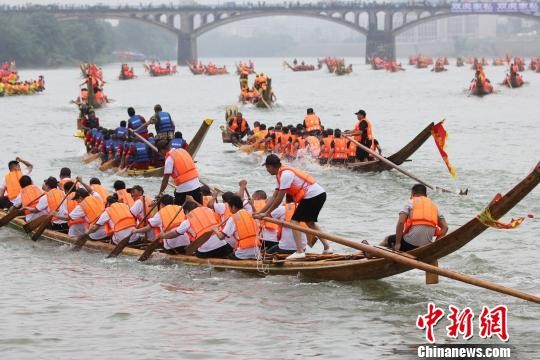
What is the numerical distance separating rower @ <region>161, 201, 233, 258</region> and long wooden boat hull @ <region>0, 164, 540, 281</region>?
0.16m

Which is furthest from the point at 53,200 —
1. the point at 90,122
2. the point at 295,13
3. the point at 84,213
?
the point at 295,13

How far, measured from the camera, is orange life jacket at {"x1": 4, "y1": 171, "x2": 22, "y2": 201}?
17.7m

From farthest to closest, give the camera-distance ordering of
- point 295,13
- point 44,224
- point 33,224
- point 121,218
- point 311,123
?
point 295,13 < point 311,123 < point 33,224 < point 44,224 < point 121,218

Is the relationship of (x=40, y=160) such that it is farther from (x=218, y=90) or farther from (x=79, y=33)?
(x=79, y=33)

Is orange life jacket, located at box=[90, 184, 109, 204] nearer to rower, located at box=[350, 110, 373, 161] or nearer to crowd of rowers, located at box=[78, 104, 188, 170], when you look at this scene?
crowd of rowers, located at box=[78, 104, 188, 170]

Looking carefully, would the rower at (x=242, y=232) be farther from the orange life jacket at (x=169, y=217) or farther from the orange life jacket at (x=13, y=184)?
the orange life jacket at (x=13, y=184)

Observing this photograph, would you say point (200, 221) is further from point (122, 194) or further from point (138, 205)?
point (122, 194)

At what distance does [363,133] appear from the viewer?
74.5 feet

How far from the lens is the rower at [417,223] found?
12.2m

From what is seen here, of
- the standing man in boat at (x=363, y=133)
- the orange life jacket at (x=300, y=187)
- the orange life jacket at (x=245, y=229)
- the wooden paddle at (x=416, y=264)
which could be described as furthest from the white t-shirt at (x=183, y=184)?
the standing man in boat at (x=363, y=133)

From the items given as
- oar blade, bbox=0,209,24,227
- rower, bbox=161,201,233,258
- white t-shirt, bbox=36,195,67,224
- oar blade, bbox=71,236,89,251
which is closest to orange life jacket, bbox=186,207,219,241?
rower, bbox=161,201,233,258

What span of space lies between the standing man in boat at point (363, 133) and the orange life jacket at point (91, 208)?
8255 millimetres

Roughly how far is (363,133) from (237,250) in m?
9.71

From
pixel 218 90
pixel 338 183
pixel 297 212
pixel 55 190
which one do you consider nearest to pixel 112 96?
pixel 218 90
